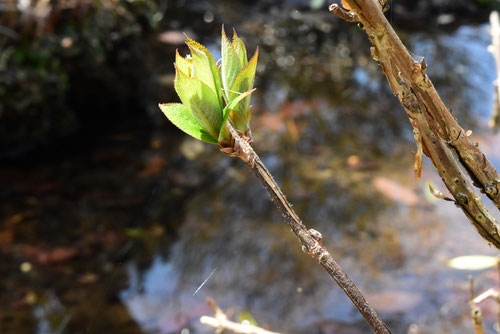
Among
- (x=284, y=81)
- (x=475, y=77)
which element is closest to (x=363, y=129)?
(x=284, y=81)

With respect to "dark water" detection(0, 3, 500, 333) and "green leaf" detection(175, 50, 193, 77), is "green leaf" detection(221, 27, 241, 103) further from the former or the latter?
"dark water" detection(0, 3, 500, 333)

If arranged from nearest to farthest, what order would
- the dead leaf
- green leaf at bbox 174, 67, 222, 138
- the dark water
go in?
1. green leaf at bbox 174, 67, 222, 138
2. the dark water
3. the dead leaf

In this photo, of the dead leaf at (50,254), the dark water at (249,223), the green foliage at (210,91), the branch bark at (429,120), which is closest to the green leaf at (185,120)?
the green foliage at (210,91)

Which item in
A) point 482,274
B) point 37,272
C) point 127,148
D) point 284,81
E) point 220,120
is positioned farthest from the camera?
point 284,81

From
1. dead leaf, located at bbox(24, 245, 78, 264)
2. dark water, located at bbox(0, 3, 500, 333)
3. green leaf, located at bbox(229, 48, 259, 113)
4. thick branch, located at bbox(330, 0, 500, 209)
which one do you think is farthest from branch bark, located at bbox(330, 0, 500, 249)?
dead leaf, located at bbox(24, 245, 78, 264)

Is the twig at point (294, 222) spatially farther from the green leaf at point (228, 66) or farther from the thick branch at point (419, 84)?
the thick branch at point (419, 84)

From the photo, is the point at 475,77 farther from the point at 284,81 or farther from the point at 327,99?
the point at 284,81

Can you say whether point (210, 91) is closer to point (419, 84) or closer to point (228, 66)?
point (228, 66)
